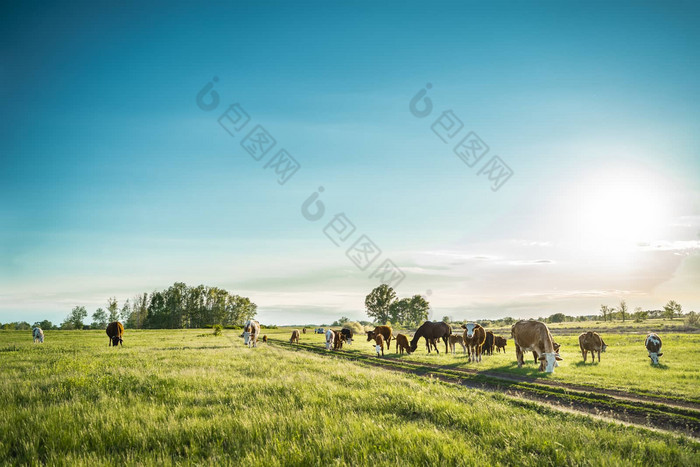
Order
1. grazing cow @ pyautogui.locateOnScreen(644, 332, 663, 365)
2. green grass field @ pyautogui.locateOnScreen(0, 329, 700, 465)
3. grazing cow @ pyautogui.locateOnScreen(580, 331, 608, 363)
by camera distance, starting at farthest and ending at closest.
A: grazing cow @ pyautogui.locateOnScreen(580, 331, 608, 363) < grazing cow @ pyautogui.locateOnScreen(644, 332, 663, 365) < green grass field @ pyautogui.locateOnScreen(0, 329, 700, 465)

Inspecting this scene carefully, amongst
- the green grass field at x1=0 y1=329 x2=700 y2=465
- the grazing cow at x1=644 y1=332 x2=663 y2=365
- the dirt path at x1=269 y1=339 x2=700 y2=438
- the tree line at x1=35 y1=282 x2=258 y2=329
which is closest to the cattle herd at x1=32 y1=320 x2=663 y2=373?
the grazing cow at x1=644 y1=332 x2=663 y2=365

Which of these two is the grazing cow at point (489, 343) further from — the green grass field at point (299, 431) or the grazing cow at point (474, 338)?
the green grass field at point (299, 431)

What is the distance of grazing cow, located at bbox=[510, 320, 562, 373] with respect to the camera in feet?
59.7

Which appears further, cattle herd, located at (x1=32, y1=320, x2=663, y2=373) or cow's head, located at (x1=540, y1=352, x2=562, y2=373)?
cattle herd, located at (x1=32, y1=320, x2=663, y2=373)

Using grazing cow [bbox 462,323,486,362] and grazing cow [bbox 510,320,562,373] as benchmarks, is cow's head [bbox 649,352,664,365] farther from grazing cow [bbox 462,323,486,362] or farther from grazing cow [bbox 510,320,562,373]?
grazing cow [bbox 462,323,486,362]

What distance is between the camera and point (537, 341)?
766 inches

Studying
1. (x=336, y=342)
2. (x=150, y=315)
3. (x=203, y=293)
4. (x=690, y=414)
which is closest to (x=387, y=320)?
(x=203, y=293)

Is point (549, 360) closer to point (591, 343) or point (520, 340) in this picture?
point (520, 340)

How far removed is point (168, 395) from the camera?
9.45m

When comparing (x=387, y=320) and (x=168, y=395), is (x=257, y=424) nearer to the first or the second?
(x=168, y=395)

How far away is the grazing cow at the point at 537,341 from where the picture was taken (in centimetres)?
1820

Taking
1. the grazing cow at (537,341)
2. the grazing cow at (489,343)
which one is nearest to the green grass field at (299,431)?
the grazing cow at (537,341)

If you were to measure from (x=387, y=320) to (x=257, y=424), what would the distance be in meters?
128

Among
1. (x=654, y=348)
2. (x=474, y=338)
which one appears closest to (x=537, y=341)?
(x=474, y=338)
